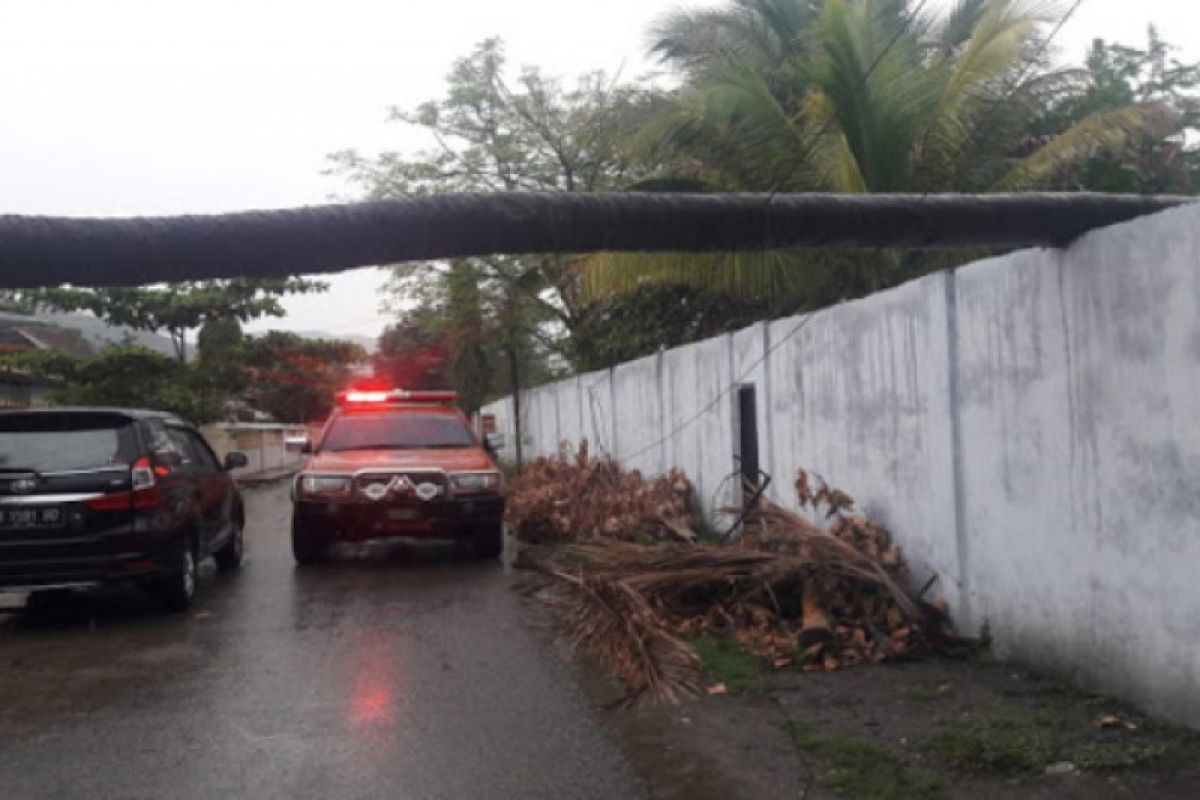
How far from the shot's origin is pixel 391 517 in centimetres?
1148

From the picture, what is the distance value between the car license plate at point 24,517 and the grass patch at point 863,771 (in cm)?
577

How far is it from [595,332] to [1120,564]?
17.3 meters

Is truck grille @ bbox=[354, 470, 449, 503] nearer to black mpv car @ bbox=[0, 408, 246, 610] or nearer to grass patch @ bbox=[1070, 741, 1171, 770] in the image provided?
black mpv car @ bbox=[0, 408, 246, 610]

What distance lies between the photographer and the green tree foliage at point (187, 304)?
2253cm

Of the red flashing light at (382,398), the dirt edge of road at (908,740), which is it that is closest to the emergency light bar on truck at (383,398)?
the red flashing light at (382,398)

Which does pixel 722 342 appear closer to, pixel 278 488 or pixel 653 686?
pixel 653 686

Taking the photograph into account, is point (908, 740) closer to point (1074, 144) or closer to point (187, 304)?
point (1074, 144)

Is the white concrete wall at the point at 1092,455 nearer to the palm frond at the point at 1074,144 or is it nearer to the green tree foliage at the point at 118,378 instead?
the palm frond at the point at 1074,144

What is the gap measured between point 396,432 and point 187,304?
39.2ft

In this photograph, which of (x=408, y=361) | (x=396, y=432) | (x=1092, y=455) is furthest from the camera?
(x=408, y=361)

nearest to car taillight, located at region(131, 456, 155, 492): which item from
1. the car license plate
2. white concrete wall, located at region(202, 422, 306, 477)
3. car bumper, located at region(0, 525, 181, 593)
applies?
car bumper, located at region(0, 525, 181, 593)

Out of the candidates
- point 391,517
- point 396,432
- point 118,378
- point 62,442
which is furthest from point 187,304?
point 62,442

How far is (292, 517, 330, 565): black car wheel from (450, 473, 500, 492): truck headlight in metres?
1.46

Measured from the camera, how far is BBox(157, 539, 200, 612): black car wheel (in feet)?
30.1
